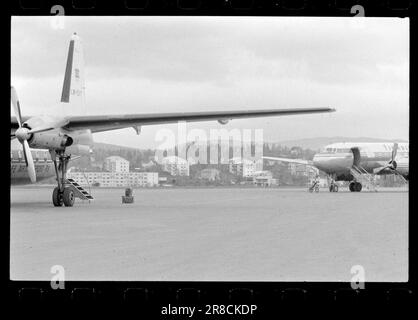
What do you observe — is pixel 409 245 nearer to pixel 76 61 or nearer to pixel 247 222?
pixel 247 222

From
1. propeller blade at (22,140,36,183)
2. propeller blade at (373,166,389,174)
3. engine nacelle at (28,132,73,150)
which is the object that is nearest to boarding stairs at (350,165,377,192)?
propeller blade at (373,166,389,174)

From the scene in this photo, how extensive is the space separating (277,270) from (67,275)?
4.47 meters

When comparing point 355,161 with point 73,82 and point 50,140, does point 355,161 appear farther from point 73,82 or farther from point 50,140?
point 50,140

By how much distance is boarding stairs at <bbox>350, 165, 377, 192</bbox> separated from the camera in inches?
2355

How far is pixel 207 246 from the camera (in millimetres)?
14664

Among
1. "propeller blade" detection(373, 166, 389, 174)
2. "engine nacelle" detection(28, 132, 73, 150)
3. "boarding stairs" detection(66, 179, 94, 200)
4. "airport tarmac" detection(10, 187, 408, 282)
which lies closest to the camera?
"airport tarmac" detection(10, 187, 408, 282)

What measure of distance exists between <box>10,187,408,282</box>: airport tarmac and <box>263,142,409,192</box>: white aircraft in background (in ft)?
109

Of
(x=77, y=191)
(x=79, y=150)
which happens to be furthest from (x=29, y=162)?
(x=77, y=191)

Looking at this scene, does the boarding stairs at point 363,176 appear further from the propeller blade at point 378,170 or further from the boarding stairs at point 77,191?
the boarding stairs at point 77,191

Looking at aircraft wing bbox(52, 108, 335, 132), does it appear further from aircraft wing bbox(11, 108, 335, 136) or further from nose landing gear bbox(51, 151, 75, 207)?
nose landing gear bbox(51, 151, 75, 207)

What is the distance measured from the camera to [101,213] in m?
26.4

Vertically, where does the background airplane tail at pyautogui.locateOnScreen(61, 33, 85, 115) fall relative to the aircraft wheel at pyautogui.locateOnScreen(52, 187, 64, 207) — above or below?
above

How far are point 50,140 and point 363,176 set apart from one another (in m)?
38.9

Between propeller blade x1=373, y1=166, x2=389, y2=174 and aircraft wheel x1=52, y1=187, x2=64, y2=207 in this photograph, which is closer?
aircraft wheel x1=52, y1=187, x2=64, y2=207
